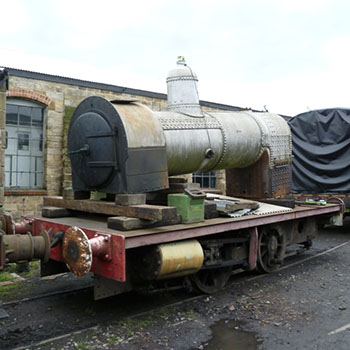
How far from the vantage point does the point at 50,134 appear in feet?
32.8

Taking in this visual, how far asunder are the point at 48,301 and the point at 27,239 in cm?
157

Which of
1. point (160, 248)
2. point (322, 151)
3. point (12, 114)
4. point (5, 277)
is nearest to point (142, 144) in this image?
point (160, 248)

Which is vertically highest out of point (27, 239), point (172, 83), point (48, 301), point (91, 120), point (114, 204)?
point (172, 83)

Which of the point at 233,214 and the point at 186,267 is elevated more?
the point at 233,214

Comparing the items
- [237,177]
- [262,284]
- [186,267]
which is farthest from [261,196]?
[186,267]

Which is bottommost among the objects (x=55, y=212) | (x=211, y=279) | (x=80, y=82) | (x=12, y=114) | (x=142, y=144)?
(x=211, y=279)

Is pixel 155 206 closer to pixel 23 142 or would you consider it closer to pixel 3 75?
pixel 3 75

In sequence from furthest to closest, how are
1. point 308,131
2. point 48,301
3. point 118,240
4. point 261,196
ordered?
1. point 308,131
2. point 261,196
3. point 48,301
4. point 118,240

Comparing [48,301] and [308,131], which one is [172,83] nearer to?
[48,301]

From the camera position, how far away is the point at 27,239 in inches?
151

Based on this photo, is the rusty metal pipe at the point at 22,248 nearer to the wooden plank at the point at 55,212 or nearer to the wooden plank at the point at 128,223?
the wooden plank at the point at 128,223

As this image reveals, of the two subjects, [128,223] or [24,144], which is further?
[24,144]

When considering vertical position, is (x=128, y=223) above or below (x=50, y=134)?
below

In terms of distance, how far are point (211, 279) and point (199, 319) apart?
989mm
